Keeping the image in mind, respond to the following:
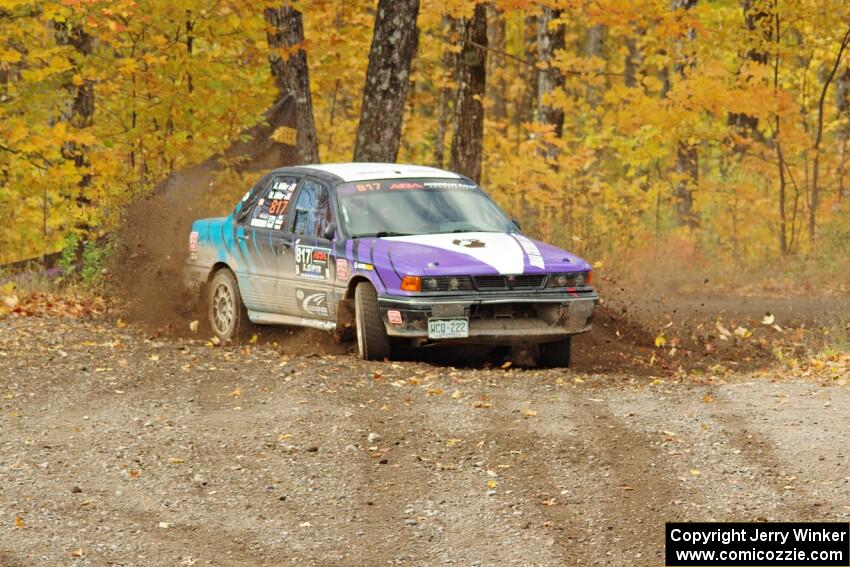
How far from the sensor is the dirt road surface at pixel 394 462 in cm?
621

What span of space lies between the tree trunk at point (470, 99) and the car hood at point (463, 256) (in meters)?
9.78

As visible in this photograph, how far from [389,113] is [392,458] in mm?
10470

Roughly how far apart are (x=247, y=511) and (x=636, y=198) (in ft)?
58.6

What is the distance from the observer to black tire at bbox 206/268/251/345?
43.0 ft

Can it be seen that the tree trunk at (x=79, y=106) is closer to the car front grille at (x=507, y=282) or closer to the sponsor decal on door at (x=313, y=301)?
the sponsor decal on door at (x=313, y=301)

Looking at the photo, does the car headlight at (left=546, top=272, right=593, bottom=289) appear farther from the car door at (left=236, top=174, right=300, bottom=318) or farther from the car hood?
the car door at (left=236, top=174, right=300, bottom=318)

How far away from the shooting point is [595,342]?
13055mm

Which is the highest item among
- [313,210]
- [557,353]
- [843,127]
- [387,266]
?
[843,127]

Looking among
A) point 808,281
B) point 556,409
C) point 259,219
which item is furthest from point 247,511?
point 808,281

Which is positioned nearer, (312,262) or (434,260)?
(434,260)

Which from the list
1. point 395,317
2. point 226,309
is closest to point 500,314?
point 395,317

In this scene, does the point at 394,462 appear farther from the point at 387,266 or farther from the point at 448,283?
the point at 387,266

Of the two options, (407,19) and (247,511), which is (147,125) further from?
(247,511)

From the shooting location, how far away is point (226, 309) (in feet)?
43.7
